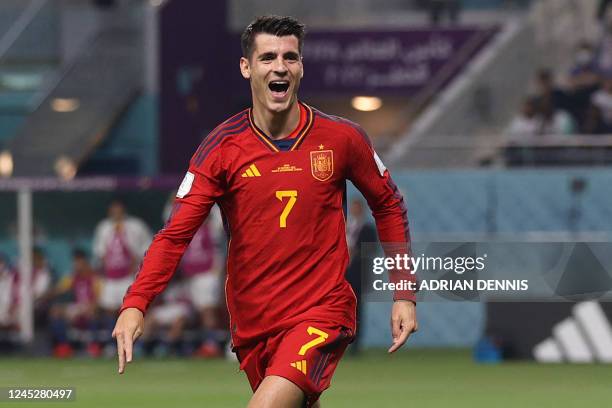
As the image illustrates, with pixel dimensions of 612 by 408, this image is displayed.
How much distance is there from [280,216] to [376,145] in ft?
52.0

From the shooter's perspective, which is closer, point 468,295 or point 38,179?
point 468,295

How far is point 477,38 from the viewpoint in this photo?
25.8 meters

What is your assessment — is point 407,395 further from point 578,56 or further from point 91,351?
point 578,56

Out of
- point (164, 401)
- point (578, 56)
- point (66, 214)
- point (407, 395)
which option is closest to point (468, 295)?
point (407, 395)

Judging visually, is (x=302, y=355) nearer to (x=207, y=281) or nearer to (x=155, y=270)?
(x=155, y=270)

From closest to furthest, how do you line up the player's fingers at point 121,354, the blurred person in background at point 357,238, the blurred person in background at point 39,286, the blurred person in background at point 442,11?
the player's fingers at point 121,354, the blurred person in background at point 357,238, the blurred person in background at point 39,286, the blurred person in background at point 442,11

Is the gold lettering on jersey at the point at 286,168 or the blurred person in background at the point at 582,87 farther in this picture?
the blurred person in background at the point at 582,87

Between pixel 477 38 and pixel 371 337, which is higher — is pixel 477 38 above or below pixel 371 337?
above

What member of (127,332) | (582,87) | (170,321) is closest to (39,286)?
(170,321)

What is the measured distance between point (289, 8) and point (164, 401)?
1476cm

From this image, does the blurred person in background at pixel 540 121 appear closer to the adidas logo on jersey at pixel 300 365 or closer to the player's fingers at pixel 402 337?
the player's fingers at pixel 402 337

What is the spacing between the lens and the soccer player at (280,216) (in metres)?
6.89

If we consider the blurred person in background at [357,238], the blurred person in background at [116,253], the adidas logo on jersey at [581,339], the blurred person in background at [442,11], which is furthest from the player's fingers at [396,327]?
the blurred person in background at [442,11]

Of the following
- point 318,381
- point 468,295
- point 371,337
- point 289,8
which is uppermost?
point 289,8
